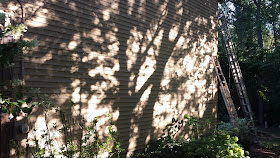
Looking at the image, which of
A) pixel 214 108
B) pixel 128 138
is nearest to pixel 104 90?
pixel 128 138

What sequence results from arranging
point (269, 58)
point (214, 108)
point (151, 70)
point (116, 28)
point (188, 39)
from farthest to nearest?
point (269, 58)
point (214, 108)
point (188, 39)
point (151, 70)
point (116, 28)

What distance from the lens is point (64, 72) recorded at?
4719 mm

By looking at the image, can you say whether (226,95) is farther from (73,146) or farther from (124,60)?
(73,146)

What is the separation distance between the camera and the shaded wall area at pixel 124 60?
4484mm

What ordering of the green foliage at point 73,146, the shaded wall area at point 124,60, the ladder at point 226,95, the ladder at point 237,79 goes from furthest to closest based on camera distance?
1. the ladder at point 237,79
2. the ladder at point 226,95
3. the shaded wall area at point 124,60
4. the green foliage at point 73,146

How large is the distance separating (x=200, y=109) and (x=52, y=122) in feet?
16.8

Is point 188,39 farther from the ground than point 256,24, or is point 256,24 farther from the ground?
point 256,24

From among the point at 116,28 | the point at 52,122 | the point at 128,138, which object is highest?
the point at 116,28

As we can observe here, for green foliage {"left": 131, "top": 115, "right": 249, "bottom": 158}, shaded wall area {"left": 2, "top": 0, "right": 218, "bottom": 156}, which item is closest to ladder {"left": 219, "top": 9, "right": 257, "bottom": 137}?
shaded wall area {"left": 2, "top": 0, "right": 218, "bottom": 156}

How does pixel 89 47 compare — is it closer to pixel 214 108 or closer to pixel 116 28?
Answer: pixel 116 28

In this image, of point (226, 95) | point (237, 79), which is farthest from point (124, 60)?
point (237, 79)

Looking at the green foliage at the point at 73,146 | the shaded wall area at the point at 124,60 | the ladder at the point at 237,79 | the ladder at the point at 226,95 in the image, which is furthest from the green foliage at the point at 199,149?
the ladder at the point at 237,79

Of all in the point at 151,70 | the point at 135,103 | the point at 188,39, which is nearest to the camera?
the point at 135,103

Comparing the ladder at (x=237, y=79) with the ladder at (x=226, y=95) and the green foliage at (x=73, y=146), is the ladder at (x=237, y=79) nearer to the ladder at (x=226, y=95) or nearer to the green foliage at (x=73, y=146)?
the ladder at (x=226, y=95)
